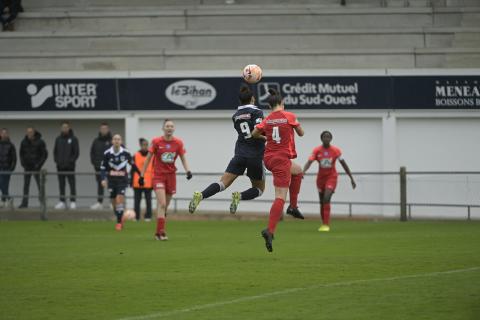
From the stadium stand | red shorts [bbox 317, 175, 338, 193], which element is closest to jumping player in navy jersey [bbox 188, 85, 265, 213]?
→ red shorts [bbox 317, 175, 338, 193]

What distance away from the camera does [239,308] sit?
11.0m

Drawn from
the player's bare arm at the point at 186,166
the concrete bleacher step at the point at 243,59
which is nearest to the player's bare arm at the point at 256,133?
the player's bare arm at the point at 186,166

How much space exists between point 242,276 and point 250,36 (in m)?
21.3

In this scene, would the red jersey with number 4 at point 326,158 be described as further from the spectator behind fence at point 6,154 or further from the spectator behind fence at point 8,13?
the spectator behind fence at point 8,13

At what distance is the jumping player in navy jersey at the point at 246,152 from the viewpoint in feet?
51.5

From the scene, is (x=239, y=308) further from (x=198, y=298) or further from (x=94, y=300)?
(x=94, y=300)

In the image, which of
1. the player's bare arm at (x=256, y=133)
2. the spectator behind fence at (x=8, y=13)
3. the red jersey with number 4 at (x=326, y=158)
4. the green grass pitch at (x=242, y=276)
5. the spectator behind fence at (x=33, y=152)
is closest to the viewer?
the green grass pitch at (x=242, y=276)

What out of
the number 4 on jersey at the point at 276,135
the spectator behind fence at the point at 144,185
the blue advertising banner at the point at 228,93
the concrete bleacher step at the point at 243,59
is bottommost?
the spectator behind fence at the point at 144,185

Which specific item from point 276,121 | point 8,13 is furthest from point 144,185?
point 276,121

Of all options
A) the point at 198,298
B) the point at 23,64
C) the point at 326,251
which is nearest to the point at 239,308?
the point at 198,298

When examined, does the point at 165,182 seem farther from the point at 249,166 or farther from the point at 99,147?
the point at 99,147

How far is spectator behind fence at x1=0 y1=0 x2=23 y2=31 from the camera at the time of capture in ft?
118

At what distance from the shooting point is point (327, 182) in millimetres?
24812

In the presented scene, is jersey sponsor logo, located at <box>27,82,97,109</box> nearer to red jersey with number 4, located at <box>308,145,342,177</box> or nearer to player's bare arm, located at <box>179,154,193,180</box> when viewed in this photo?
red jersey with number 4, located at <box>308,145,342,177</box>
